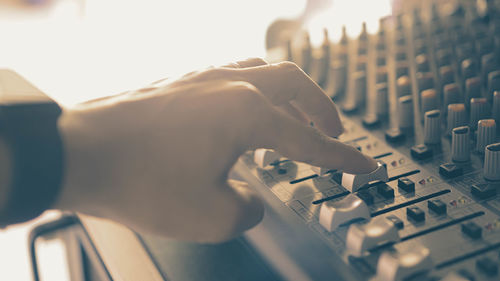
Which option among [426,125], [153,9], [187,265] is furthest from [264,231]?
[153,9]

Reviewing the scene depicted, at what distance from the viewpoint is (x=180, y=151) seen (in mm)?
412

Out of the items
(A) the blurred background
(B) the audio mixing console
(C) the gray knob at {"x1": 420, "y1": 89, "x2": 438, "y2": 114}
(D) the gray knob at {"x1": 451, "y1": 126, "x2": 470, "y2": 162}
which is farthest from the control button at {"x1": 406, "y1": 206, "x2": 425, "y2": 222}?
(A) the blurred background

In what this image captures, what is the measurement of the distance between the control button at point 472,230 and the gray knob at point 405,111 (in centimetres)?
24

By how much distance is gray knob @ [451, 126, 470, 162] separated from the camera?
0.52m

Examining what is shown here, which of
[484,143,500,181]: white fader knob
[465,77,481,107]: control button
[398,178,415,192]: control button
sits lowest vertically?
[398,178,415,192]: control button

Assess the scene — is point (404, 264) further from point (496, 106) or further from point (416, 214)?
point (496, 106)

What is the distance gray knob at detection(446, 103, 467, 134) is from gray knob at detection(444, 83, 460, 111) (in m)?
0.05

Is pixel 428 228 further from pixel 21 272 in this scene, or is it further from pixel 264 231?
pixel 21 272

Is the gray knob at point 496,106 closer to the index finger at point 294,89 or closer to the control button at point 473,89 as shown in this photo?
the control button at point 473,89

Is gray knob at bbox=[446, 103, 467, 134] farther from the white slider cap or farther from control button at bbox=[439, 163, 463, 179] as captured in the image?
the white slider cap

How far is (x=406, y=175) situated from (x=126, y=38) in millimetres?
1084

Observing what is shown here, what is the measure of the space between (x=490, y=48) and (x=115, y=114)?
0.58 metres

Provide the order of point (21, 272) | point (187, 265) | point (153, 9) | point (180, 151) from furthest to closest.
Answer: point (153, 9), point (21, 272), point (187, 265), point (180, 151)

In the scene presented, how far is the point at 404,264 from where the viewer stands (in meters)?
0.36
